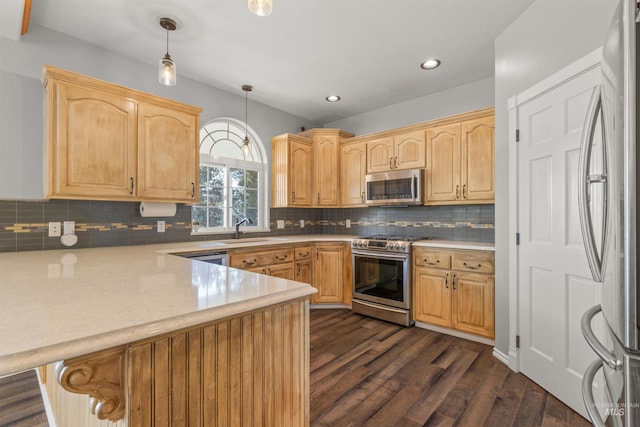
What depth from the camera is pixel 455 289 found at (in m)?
2.88

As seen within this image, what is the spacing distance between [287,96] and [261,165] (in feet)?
3.14

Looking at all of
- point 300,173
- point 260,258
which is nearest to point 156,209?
point 260,258

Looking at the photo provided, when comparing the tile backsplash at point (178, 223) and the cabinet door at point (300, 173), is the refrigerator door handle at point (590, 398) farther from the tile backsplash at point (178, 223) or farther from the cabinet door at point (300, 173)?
the cabinet door at point (300, 173)

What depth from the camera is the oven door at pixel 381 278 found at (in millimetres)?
3162

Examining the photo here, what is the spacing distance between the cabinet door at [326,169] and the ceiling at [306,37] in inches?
30.1

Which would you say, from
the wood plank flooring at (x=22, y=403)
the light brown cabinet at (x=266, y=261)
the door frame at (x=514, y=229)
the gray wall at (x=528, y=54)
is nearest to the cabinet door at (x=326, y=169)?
the light brown cabinet at (x=266, y=261)

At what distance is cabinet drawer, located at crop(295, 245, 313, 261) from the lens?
3.54m

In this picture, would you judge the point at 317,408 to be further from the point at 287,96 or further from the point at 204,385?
the point at 287,96

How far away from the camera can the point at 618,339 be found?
0.83 meters

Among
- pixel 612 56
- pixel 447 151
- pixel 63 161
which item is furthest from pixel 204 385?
pixel 447 151

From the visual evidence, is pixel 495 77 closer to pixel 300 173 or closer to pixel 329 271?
pixel 300 173

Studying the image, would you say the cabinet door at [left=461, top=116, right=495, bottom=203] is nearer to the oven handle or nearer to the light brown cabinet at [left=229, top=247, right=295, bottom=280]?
the oven handle

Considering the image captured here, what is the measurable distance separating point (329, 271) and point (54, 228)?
2.68 m

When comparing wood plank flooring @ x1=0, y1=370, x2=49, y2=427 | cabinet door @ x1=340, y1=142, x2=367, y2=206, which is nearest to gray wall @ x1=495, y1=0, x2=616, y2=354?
cabinet door @ x1=340, y1=142, x2=367, y2=206
